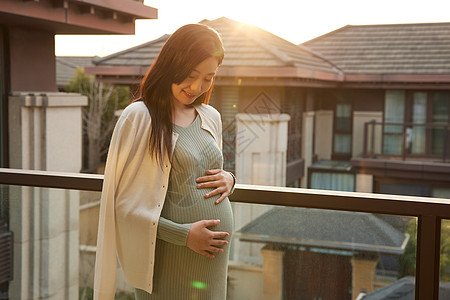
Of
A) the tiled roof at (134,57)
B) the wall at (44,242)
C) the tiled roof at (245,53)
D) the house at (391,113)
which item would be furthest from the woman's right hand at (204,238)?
the house at (391,113)

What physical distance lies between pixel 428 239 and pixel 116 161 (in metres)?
0.91

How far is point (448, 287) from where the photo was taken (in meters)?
1.60

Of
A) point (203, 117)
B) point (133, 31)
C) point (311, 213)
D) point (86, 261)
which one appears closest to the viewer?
point (203, 117)

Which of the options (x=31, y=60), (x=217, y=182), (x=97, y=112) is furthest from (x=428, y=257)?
(x=97, y=112)

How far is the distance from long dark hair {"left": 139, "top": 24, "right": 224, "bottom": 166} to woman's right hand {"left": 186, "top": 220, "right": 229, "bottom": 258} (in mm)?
185

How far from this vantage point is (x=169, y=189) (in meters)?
1.39

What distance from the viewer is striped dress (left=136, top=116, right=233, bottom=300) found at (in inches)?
54.2

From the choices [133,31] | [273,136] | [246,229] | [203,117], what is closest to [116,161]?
[203,117]

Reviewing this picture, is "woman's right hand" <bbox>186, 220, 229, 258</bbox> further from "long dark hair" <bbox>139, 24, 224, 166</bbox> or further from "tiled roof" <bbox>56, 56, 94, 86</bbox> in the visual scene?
"tiled roof" <bbox>56, 56, 94, 86</bbox>

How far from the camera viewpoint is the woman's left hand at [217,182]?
139cm

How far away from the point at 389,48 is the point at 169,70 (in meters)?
11.5

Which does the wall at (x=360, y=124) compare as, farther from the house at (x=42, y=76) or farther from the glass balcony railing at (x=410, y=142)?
the house at (x=42, y=76)

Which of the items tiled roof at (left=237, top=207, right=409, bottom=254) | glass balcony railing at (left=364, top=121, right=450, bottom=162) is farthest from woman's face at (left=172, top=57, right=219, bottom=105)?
glass balcony railing at (left=364, top=121, right=450, bottom=162)

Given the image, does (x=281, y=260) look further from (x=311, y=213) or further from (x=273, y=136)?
(x=273, y=136)
